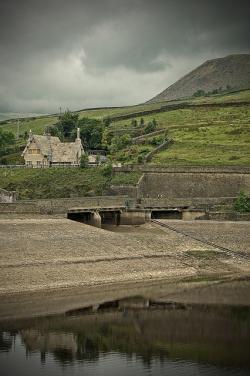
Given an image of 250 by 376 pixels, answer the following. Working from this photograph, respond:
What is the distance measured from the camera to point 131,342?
149ft

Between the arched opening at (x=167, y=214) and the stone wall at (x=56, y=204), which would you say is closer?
the stone wall at (x=56, y=204)

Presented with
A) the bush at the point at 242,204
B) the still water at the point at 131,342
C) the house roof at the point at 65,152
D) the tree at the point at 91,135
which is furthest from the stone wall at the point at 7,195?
the tree at the point at 91,135

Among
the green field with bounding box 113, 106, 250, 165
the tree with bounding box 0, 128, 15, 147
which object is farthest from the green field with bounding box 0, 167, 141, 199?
the tree with bounding box 0, 128, 15, 147

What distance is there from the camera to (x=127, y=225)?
8506 cm

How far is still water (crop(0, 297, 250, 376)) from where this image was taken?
4075 cm

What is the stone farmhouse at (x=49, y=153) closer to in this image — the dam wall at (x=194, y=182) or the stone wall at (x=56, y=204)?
the dam wall at (x=194, y=182)

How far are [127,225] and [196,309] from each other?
32382 millimetres

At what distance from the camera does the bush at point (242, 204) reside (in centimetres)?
8688

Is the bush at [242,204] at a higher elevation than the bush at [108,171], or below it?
below

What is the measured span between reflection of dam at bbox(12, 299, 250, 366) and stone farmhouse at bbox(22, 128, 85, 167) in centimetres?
6104

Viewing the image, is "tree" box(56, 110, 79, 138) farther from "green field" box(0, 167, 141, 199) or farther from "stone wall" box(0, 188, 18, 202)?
"stone wall" box(0, 188, 18, 202)

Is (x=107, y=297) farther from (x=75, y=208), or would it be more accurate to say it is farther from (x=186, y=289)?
(x=75, y=208)

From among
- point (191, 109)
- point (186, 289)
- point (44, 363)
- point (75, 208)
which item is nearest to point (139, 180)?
point (75, 208)

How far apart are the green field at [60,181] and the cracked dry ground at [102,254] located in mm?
18160
